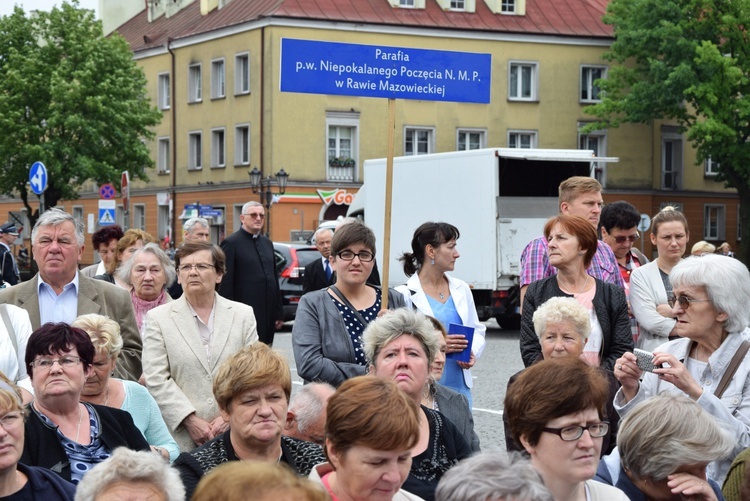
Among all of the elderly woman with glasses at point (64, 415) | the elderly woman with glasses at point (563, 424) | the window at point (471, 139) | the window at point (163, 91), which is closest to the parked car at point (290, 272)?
the elderly woman with glasses at point (64, 415)

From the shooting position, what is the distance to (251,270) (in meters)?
12.5

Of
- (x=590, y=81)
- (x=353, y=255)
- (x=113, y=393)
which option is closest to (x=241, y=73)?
(x=590, y=81)

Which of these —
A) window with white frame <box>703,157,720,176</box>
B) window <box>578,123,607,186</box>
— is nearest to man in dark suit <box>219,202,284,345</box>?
window <box>578,123,607,186</box>

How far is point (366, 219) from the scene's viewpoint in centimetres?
2884

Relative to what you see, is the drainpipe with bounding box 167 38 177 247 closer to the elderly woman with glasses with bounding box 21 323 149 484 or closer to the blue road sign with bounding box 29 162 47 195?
the blue road sign with bounding box 29 162 47 195

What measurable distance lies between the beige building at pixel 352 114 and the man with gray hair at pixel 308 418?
45832 mm

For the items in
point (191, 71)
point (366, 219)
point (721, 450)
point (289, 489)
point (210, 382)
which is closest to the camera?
point (289, 489)

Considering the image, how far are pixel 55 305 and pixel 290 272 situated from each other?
1800 cm

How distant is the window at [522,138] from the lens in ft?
188

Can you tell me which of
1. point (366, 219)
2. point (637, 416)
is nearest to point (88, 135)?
point (366, 219)

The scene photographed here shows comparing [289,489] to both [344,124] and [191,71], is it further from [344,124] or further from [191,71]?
[191,71]

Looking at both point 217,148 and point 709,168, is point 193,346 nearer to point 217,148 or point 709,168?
point 217,148

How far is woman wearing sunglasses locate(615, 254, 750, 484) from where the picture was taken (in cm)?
602

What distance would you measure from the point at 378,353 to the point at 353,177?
4860cm
